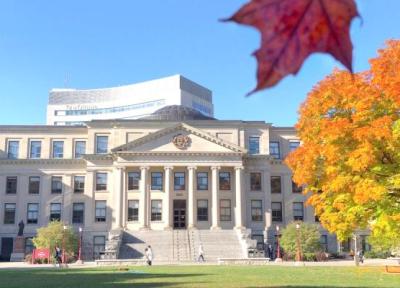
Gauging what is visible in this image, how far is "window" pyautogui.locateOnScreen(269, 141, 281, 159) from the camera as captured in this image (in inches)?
2537

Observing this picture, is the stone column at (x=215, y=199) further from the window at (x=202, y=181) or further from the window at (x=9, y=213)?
the window at (x=9, y=213)

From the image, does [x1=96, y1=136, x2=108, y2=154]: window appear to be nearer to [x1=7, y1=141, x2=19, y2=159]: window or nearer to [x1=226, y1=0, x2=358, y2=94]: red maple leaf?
[x1=7, y1=141, x2=19, y2=159]: window

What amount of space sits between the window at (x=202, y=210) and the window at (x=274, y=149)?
36.2ft

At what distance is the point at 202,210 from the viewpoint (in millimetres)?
59188

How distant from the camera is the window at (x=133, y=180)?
58938 mm

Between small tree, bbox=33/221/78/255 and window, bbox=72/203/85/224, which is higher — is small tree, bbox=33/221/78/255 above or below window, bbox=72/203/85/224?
below

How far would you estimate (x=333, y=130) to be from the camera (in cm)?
2380

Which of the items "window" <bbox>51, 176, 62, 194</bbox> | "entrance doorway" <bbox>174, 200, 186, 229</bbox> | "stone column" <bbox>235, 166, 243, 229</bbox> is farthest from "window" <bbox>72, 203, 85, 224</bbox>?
"stone column" <bbox>235, 166, 243, 229</bbox>

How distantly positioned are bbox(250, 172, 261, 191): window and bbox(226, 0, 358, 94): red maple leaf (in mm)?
61566

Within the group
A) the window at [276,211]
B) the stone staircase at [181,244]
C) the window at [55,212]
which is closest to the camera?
the stone staircase at [181,244]

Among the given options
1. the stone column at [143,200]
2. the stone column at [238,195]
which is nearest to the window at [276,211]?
the stone column at [238,195]

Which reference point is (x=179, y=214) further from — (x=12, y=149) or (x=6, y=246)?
(x=12, y=149)

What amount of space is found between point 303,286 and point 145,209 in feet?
134

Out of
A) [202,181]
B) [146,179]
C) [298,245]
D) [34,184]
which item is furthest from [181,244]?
[34,184]
